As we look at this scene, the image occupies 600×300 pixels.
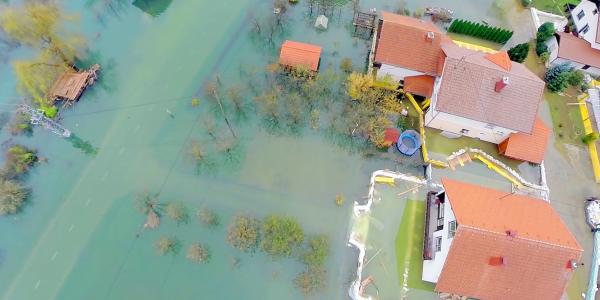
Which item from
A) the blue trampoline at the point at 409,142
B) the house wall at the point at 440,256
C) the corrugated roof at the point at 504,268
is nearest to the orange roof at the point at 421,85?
the blue trampoline at the point at 409,142

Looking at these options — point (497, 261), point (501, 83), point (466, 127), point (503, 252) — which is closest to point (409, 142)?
point (466, 127)

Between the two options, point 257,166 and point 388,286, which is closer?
point 388,286

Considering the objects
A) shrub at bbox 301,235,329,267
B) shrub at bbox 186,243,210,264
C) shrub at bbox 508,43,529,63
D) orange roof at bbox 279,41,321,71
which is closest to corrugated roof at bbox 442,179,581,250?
shrub at bbox 301,235,329,267

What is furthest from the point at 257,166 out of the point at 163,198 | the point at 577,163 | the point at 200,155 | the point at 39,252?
the point at 577,163

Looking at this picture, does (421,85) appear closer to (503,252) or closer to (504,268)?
(503,252)

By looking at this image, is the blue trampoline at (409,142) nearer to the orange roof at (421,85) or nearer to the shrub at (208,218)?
the orange roof at (421,85)

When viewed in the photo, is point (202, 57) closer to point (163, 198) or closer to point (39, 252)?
point (163, 198)
